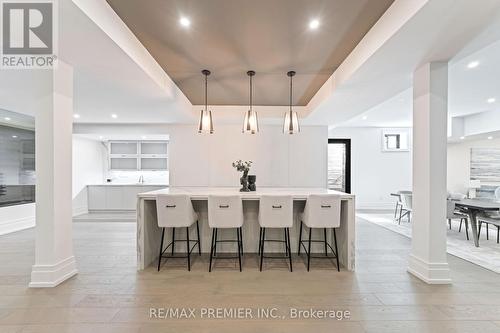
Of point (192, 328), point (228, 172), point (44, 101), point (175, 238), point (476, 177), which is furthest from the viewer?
point (476, 177)

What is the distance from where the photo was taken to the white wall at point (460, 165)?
7.24 meters

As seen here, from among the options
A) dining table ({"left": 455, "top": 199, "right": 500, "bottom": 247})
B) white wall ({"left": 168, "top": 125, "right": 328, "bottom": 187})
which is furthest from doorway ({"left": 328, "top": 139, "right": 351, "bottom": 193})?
dining table ({"left": 455, "top": 199, "right": 500, "bottom": 247})

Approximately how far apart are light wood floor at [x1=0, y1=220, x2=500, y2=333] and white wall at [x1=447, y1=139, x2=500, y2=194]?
17.1ft

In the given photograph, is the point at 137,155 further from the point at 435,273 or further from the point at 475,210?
the point at 475,210

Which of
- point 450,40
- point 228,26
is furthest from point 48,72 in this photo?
point 450,40

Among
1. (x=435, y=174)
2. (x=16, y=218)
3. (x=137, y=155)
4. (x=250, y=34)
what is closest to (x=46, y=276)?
(x=250, y=34)

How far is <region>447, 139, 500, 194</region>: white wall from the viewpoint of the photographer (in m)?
→ 7.24

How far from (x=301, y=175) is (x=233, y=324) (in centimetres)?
433

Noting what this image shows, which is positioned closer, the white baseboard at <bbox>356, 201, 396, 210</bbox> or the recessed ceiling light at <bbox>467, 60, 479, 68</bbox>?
the recessed ceiling light at <bbox>467, 60, 479, 68</bbox>

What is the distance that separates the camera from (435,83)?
2697mm

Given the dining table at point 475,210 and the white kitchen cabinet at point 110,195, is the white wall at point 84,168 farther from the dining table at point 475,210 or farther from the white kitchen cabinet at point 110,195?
the dining table at point 475,210

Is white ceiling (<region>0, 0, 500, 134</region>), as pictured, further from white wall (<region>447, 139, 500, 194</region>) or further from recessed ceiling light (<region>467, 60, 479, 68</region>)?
white wall (<region>447, 139, 500, 194</region>)

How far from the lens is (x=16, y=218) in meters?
5.09

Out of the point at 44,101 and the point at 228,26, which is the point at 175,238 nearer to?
the point at 44,101
